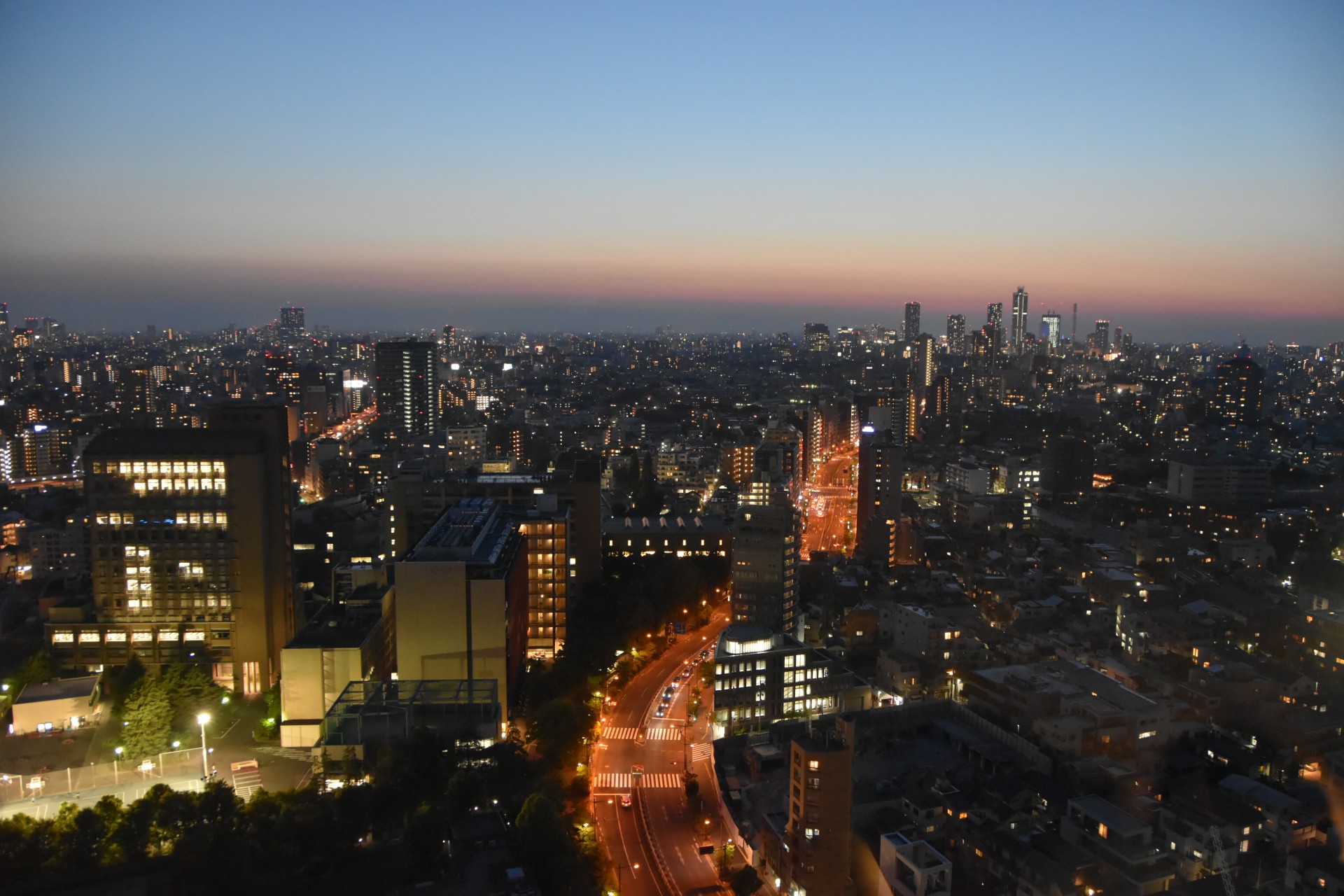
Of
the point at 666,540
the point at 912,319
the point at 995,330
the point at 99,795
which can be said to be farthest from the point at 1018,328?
the point at 99,795

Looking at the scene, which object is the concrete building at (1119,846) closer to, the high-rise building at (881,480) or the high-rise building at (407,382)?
the high-rise building at (881,480)

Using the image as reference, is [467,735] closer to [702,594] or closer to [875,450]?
[702,594]

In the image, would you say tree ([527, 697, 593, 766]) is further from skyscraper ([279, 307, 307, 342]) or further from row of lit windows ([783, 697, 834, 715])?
skyscraper ([279, 307, 307, 342])

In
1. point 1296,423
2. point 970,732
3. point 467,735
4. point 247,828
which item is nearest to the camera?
point 247,828

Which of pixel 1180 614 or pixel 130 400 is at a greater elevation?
pixel 130 400

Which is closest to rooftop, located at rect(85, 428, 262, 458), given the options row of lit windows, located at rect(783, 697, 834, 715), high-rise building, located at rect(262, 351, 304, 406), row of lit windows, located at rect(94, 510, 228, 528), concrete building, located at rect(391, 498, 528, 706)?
row of lit windows, located at rect(94, 510, 228, 528)

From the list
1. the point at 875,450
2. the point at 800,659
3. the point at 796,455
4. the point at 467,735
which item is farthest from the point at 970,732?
the point at 796,455

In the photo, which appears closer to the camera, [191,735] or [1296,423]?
[191,735]

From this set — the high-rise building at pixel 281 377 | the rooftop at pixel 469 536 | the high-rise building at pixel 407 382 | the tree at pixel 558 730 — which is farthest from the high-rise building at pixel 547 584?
the high-rise building at pixel 407 382
